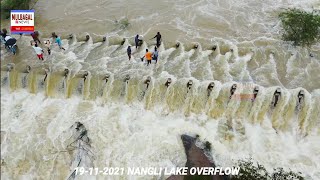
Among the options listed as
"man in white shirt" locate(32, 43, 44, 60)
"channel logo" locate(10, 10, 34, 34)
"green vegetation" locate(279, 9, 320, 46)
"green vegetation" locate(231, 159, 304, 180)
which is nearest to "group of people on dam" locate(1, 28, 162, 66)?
"man in white shirt" locate(32, 43, 44, 60)

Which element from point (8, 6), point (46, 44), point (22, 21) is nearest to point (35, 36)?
point (46, 44)

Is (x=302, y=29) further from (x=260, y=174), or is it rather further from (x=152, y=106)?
(x=152, y=106)

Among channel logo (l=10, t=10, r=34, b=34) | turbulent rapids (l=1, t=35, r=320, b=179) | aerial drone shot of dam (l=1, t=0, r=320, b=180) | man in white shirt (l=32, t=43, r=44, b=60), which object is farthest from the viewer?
channel logo (l=10, t=10, r=34, b=34)

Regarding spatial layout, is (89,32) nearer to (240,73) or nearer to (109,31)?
(109,31)

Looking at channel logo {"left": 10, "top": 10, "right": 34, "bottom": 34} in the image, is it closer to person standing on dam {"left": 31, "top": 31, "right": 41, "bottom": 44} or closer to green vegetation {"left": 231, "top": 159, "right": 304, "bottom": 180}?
person standing on dam {"left": 31, "top": 31, "right": 41, "bottom": 44}

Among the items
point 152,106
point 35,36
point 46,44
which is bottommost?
point 152,106

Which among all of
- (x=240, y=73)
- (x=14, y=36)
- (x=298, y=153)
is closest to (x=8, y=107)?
(x=14, y=36)
